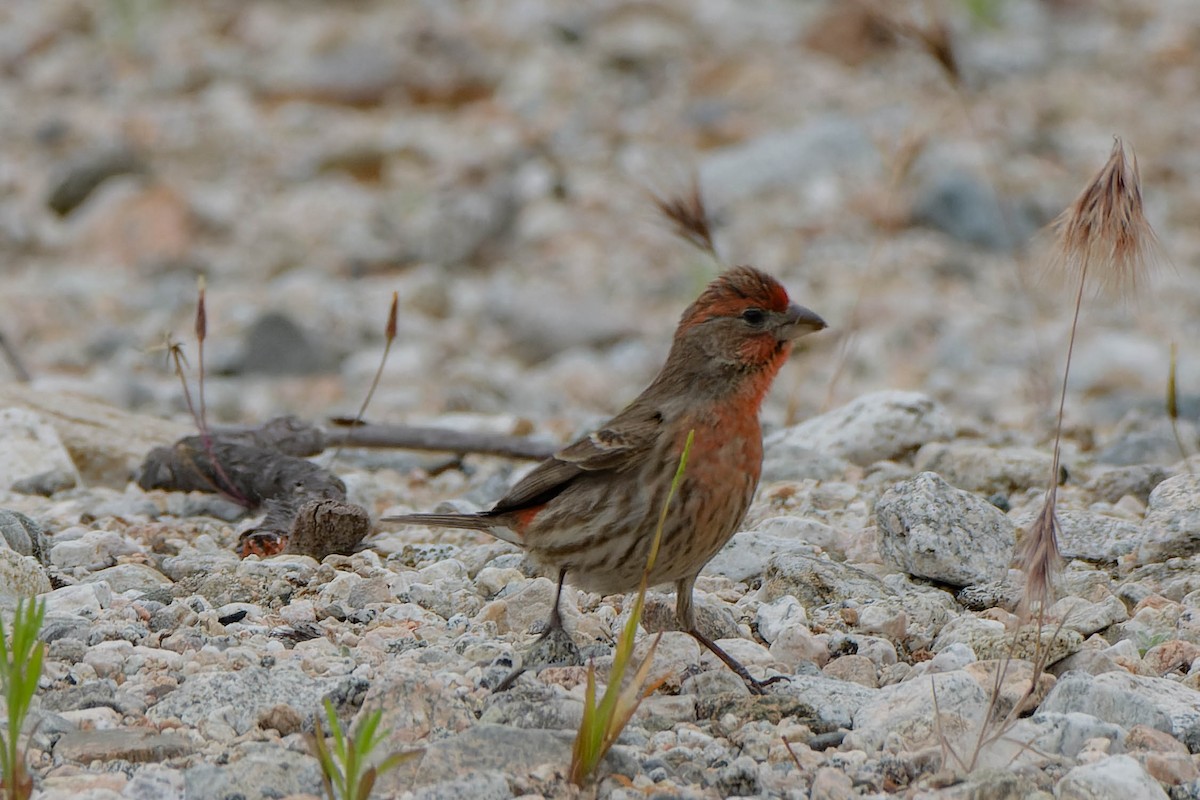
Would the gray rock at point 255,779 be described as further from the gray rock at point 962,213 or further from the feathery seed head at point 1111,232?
the gray rock at point 962,213

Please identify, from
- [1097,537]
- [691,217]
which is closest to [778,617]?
[1097,537]

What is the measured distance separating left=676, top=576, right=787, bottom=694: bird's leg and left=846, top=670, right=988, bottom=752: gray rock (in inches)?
11.0

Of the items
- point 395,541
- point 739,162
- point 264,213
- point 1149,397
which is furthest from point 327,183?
point 395,541

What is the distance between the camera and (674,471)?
4273 millimetres

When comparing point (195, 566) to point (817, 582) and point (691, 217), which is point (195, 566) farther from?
point (691, 217)

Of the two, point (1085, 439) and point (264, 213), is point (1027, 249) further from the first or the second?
point (264, 213)

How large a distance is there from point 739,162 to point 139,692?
8.66 m

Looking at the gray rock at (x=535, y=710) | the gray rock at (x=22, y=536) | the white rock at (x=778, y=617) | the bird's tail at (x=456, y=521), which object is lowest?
the gray rock at (x=22, y=536)

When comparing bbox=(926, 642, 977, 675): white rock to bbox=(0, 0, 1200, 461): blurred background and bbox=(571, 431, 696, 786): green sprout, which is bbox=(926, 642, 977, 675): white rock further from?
bbox=(0, 0, 1200, 461): blurred background

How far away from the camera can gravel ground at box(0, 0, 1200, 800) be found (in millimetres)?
3578

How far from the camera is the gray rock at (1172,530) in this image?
15.5 feet

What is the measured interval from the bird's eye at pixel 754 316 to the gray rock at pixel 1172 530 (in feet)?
4.32

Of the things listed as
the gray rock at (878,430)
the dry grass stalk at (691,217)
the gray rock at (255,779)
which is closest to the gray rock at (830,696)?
the gray rock at (255,779)

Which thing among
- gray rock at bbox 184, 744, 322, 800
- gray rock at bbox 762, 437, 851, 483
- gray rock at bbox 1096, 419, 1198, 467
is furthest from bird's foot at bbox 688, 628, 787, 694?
gray rock at bbox 1096, 419, 1198, 467
